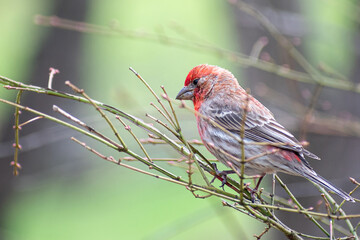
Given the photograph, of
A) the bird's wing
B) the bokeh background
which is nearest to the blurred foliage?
the bokeh background

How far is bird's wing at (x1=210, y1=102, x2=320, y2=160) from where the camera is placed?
418 centimetres

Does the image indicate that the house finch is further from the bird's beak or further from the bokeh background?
A: the bokeh background

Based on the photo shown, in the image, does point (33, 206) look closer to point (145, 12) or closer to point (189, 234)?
point (189, 234)

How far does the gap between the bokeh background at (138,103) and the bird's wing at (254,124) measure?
27 cm

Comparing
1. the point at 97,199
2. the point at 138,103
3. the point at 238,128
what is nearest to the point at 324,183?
the point at 238,128

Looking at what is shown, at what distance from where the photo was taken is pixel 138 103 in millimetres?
4117

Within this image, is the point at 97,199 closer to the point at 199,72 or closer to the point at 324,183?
the point at 199,72

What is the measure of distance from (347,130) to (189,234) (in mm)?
7386

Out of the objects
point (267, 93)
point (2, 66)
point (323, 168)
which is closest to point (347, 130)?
point (267, 93)

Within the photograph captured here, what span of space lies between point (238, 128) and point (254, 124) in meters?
0.22

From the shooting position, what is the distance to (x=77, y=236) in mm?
11547

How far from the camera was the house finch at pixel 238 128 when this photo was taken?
3.84 metres

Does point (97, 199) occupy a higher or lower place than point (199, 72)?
higher

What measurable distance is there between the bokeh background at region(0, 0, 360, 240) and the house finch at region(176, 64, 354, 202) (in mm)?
285
